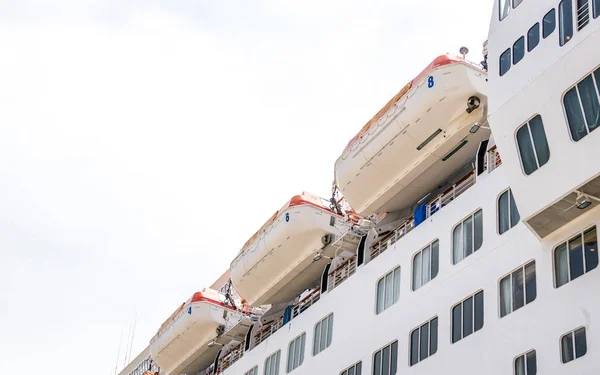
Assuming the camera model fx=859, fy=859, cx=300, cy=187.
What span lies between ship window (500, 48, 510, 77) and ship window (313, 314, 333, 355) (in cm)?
871

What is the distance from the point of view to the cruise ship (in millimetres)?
13281

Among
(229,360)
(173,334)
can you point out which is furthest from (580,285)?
(173,334)

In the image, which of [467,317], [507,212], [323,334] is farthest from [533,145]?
[323,334]

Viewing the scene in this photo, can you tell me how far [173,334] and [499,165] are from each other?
17054mm

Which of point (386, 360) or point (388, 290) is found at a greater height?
point (388, 290)

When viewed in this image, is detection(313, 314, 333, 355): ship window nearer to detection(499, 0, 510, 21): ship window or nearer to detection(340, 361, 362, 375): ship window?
detection(340, 361, 362, 375): ship window

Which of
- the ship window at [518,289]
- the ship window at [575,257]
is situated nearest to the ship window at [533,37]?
the ship window at [575,257]

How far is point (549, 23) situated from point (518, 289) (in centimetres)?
450

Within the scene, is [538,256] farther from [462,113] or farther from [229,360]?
[229,360]

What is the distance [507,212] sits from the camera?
1592 cm

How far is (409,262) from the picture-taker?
61.1ft

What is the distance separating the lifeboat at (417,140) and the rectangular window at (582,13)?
5.06 meters

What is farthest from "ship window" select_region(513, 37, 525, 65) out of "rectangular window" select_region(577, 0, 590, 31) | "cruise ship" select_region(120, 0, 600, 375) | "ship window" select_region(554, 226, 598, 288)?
"ship window" select_region(554, 226, 598, 288)

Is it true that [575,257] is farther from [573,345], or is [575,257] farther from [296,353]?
[296,353]
